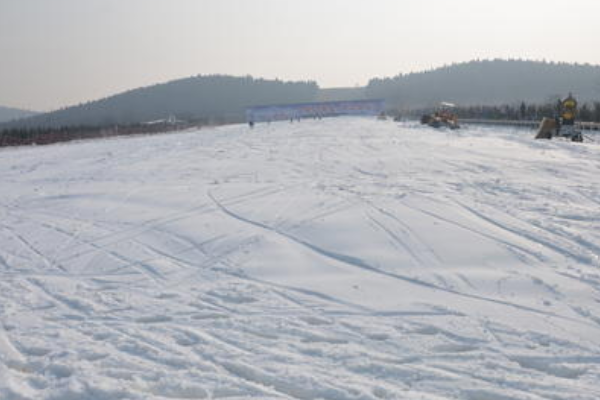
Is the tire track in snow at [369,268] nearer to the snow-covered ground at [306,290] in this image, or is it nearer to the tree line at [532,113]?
the snow-covered ground at [306,290]

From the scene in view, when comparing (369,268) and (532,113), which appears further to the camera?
(532,113)

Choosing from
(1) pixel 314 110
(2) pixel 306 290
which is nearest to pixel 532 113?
(1) pixel 314 110

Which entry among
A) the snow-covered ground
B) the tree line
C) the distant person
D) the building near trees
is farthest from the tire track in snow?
the building near trees

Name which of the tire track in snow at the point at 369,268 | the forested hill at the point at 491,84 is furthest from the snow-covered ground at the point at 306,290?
the forested hill at the point at 491,84

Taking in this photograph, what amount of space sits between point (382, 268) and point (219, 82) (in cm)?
18254

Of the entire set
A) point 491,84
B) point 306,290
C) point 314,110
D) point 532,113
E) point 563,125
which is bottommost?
point 306,290

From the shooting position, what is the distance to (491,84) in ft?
484

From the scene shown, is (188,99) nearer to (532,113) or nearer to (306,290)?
(532,113)

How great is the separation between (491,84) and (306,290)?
500 ft

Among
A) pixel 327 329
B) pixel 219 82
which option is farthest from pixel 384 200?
pixel 219 82

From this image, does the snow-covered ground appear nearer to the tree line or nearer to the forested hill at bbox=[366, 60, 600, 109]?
the tree line

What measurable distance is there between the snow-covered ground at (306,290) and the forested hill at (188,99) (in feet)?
502

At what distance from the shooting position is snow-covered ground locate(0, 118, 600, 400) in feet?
16.1

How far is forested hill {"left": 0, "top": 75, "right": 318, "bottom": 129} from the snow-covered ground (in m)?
153
